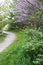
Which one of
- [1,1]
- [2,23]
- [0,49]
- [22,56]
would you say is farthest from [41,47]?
[1,1]

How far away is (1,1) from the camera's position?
54.3 feet

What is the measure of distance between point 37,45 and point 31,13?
10.6 ft

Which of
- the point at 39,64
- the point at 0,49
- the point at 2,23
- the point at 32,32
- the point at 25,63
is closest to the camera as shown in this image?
the point at 39,64

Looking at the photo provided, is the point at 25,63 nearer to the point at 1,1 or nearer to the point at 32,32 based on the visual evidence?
the point at 32,32

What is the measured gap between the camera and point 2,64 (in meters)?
6.07

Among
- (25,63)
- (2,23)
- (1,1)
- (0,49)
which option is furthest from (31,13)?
(1,1)

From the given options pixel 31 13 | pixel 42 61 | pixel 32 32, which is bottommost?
pixel 42 61

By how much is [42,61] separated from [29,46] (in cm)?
87

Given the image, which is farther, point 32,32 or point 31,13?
point 31,13

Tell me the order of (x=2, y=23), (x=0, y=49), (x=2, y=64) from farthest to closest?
(x=2, y=23) < (x=0, y=49) < (x=2, y=64)

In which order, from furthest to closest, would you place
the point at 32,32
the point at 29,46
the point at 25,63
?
the point at 32,32 → the point at 29,46 → the point at 25,63

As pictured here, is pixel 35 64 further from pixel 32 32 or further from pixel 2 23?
pixel 2 23

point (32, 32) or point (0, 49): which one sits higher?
point (32, 32)

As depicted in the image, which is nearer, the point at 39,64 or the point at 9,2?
the point at 39,64
